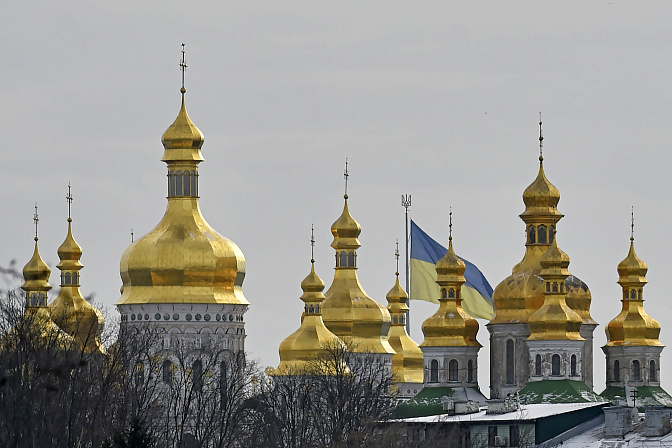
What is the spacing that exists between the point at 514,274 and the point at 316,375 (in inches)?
348

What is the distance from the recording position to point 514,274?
91000 mm

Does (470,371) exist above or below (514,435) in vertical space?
above

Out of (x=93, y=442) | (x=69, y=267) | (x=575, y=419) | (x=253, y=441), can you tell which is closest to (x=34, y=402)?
(x=93, y=442)

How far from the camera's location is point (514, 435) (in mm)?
74625

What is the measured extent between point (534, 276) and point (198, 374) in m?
11.6

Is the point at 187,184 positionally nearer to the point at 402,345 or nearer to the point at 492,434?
the point at 492,434

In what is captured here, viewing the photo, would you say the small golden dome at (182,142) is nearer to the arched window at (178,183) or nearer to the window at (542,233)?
the arched window at (178,183)

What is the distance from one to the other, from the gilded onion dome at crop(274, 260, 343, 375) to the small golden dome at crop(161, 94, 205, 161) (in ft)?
21.4

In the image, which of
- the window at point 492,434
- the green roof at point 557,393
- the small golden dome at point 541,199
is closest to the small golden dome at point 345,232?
the small golden dome at point 541,199

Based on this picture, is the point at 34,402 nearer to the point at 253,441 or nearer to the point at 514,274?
the point at 253,441

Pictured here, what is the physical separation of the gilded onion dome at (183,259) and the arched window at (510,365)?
25.8ft

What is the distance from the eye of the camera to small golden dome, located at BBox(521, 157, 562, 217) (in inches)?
3607

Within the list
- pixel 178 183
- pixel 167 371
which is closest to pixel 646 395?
pixel 178 183

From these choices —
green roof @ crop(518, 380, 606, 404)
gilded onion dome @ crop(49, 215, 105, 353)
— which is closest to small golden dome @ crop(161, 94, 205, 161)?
gilded onion dome @ crop(49, 215, 105, 353)
